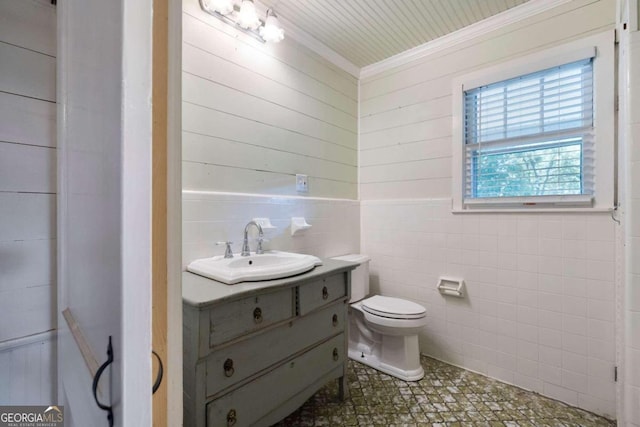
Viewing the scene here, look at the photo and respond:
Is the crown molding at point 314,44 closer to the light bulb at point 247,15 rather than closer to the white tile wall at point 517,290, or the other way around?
the light bulb at point 247,15

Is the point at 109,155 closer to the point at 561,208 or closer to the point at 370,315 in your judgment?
the point at 370,315

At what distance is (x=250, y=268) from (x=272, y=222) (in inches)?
20.3

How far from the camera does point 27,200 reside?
1.04m

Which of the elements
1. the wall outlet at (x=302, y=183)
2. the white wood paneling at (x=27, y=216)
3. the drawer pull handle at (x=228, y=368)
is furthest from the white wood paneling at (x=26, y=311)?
the wall outlet at (x=302, y=183)

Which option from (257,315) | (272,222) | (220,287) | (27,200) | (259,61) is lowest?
(257,315)

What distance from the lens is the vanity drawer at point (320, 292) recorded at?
58.0 inches

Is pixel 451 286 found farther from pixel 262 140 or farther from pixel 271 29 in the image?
pixel 271 29

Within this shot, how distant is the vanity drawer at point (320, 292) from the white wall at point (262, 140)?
0.51 m

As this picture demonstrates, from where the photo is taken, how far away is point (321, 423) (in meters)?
1.59

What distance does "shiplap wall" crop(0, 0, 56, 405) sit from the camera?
100cm

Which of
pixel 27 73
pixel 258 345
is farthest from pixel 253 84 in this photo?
pixel 258 345

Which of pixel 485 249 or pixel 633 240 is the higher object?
pixel 633 240

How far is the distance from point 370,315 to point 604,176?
1615mm
